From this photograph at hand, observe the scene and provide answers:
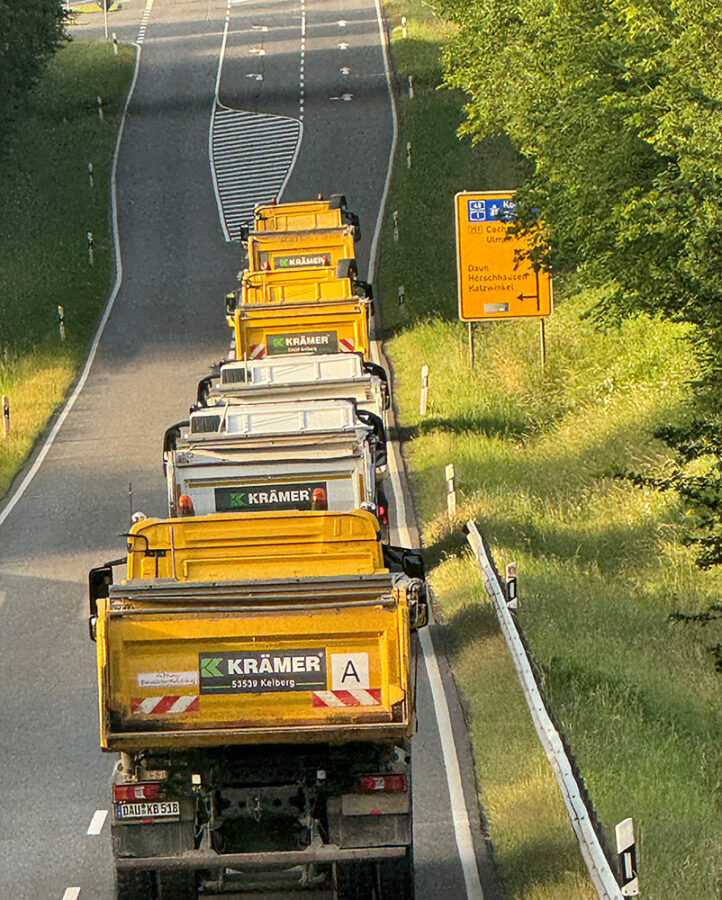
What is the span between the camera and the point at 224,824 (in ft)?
37.2

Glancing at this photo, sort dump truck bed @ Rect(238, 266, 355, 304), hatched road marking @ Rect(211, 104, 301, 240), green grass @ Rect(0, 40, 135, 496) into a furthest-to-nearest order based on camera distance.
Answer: hatched road marking @ Rect(211, 104, 301, 240) → green grass @ Rect(0, 40, 135, 496) → dump truck bed @ Rect(238, 266, 355, 304)

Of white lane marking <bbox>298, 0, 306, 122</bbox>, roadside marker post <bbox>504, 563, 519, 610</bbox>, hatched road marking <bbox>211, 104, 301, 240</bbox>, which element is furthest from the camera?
white lane marking <bbox>298, 0, 306, 122</bbox>

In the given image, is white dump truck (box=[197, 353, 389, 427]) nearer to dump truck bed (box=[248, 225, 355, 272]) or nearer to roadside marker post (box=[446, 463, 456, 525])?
roadside marker post (box=[446, 463, 456, 525])

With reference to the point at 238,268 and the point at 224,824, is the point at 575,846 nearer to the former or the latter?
the point at 224,824

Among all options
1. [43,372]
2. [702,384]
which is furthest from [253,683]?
[43,372]

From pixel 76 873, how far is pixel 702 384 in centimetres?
844

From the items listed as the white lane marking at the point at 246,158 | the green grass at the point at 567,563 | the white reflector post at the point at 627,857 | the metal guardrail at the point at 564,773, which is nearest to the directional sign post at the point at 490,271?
the green grass at the point at 567,563

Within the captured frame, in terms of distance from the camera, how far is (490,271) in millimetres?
33688

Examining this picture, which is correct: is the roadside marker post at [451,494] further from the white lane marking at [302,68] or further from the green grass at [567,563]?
the white lane marking at [302,68]

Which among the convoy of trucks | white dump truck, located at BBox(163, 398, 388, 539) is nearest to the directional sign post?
white dump truck, located at BBox(163, 398, 388, 539)

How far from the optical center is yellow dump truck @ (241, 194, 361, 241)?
122ft

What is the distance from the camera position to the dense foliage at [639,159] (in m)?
18.8

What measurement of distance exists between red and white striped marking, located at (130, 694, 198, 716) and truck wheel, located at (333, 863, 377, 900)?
1.58 meters

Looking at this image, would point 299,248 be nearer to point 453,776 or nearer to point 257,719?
point 453,776
